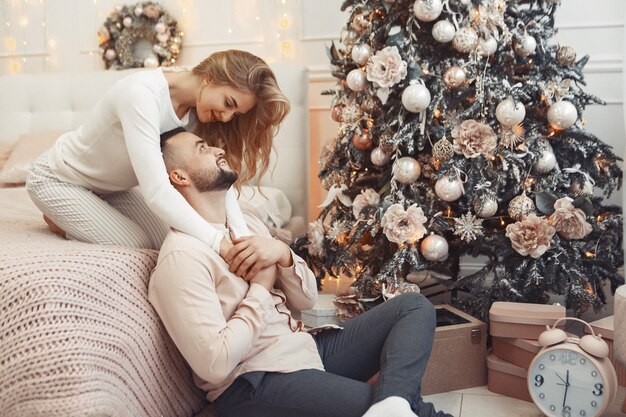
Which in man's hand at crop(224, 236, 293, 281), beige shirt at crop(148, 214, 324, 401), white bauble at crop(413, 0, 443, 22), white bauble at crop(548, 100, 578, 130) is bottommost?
beige shirt at crop(148, 214, 324, 401)

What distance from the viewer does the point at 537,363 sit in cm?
189

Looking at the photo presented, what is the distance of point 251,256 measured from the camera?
60.8 inches

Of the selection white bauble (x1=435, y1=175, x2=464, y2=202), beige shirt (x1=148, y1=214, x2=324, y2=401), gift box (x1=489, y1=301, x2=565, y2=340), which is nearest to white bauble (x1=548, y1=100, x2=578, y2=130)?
white bauble (x1=435, y1=175, x2=464, y2=202)

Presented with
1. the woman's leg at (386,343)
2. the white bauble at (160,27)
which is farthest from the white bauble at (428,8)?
the white bauble at (160,27)

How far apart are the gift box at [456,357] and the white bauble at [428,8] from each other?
3.59 feet

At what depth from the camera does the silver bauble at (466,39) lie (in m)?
2.31

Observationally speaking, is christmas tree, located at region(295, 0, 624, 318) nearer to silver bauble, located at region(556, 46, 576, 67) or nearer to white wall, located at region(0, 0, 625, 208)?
silver bauble, located at region(556, 46, 576, 67)

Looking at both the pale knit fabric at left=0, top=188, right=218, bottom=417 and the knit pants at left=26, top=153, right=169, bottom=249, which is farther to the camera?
the knit pants at left=26, top=153, right=169, bottom=249

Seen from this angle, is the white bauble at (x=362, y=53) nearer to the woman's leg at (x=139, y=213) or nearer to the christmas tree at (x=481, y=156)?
the christmas tree at (x=481, y=156)

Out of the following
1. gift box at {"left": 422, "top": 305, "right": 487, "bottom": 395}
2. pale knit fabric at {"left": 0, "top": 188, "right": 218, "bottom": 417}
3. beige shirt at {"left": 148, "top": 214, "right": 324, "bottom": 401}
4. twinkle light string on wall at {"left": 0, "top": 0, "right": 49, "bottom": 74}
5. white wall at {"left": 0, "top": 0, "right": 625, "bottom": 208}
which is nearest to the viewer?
pale knit fabric at {"left": 0, "top": 188, "right": 218, "bottom": 417}

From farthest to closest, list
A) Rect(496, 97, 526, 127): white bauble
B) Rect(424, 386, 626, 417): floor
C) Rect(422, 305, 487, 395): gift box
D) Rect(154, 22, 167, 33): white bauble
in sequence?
Rect(154, 22, 167, 33): white bauble → Rect(496, 97, 526, 127): white bauble → Rect(422, 305, 487, 395): gift box → Rect(424, 386, 626, 417): floor

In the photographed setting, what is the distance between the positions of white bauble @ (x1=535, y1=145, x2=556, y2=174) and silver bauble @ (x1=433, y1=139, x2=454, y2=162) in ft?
1.08

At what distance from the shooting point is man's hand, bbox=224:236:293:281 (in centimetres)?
154

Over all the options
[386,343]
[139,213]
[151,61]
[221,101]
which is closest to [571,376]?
[386,343]
